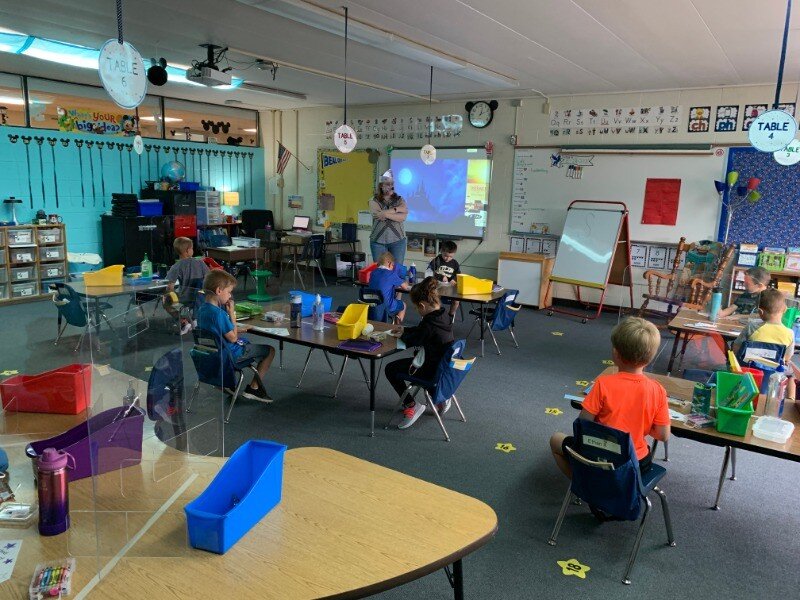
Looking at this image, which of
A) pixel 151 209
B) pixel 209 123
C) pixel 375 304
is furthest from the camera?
pixel 209 123

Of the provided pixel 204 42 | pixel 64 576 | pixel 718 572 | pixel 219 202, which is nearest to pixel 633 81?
pixel 204 42

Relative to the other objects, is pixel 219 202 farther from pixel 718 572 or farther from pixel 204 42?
pixel 718 572

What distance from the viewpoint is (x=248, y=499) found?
5.07ft

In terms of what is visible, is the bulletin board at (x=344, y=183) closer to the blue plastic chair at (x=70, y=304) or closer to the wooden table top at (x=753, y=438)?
the blue plastic chair at (x=70, y=304)

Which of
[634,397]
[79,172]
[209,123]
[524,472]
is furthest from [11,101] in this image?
[634,397]

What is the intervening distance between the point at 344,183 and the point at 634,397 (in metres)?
8.85

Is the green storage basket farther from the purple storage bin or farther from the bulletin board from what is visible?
the bulletin board

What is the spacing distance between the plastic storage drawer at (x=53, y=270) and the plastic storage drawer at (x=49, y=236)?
0.34 meters

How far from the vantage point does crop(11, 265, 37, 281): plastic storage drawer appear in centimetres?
769

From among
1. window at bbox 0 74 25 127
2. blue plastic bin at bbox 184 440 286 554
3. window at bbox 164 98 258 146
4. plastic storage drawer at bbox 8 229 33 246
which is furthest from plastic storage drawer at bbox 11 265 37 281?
blue plastic bin at bbox 184 440 286 554

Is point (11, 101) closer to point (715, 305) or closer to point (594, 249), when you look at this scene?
point (594, 249)

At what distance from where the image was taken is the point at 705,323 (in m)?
4.80

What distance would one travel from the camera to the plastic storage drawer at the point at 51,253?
7.96 metres

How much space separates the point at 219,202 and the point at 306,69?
149 inches
